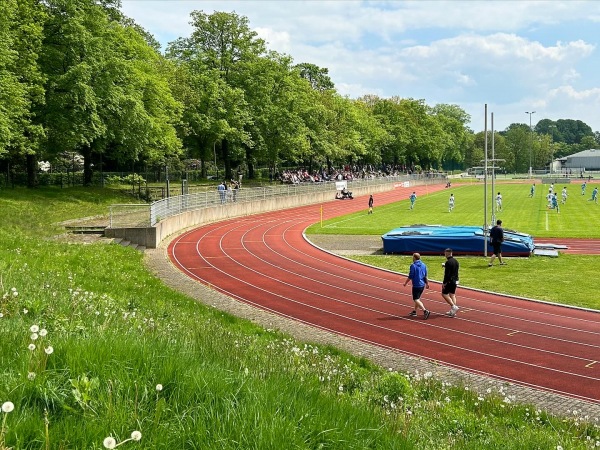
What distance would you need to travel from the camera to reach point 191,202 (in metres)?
37.8

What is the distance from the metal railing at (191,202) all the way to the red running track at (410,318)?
2.40 meters

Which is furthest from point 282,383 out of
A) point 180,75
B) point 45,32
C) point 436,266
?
point 180,75

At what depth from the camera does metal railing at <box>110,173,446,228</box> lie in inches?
1139

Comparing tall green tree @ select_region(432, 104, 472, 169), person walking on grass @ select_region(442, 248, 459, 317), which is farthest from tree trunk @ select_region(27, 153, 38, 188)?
tall green tree @ select_region(432, 104, 472, 169)

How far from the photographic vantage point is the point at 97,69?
123 ft

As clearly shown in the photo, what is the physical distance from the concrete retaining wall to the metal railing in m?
0.33

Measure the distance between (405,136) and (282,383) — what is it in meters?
110

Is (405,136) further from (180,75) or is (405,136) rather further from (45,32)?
(45,32)

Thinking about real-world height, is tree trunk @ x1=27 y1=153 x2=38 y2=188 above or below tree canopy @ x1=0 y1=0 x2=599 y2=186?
below

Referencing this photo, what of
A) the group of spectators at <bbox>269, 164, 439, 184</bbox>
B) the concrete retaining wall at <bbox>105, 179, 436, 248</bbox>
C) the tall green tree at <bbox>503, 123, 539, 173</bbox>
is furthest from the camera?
the tall green tree at <bbox>503, 123, 539, 173</bbox>

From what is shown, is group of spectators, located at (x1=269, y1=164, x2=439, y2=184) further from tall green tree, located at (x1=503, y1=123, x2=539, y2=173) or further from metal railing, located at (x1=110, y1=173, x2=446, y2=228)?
tall green tree, located at (x1=503, y1=123, x2=539, y2=173)

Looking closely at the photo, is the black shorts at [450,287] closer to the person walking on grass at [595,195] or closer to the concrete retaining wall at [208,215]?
the concrete retaining wall at [208,215]

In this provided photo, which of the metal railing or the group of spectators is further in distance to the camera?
the group of spectators

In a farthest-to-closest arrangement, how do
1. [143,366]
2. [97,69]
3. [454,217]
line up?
[454,217], [97,69], [143,366]
